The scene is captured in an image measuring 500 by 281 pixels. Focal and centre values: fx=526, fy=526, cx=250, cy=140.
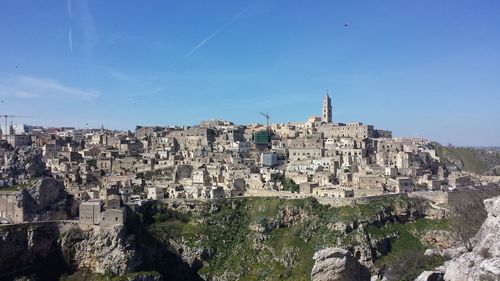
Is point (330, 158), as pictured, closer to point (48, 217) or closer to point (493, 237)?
point (48, 217)

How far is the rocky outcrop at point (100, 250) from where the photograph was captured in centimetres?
4353

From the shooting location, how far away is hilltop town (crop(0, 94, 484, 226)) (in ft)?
158

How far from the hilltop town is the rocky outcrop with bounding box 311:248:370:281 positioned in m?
25.6

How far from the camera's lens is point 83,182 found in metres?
56.8

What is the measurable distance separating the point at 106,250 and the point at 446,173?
40042 millimetres

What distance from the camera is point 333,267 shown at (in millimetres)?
22688

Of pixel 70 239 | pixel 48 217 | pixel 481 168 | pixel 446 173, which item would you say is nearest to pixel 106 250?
pixel 70 239

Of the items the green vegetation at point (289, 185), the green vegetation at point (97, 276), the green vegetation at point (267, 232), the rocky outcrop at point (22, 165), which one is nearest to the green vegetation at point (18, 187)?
the rocky outcrop at point (22, 165)

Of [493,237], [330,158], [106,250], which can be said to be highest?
[330,158]

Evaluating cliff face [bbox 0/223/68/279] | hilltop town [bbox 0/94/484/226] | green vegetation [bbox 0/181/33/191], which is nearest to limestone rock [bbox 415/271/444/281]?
hilltop town [bbox 0/94/484/226]

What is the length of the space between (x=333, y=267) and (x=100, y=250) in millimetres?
27006

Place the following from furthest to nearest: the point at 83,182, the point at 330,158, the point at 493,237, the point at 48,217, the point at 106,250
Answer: the point at 330,158
the point at 83,182
the point at 48,217
the point at 106,250
the point at 493,237

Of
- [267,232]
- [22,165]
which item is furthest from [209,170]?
[22,165]

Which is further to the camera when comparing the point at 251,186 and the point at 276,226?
the point at 251,186
